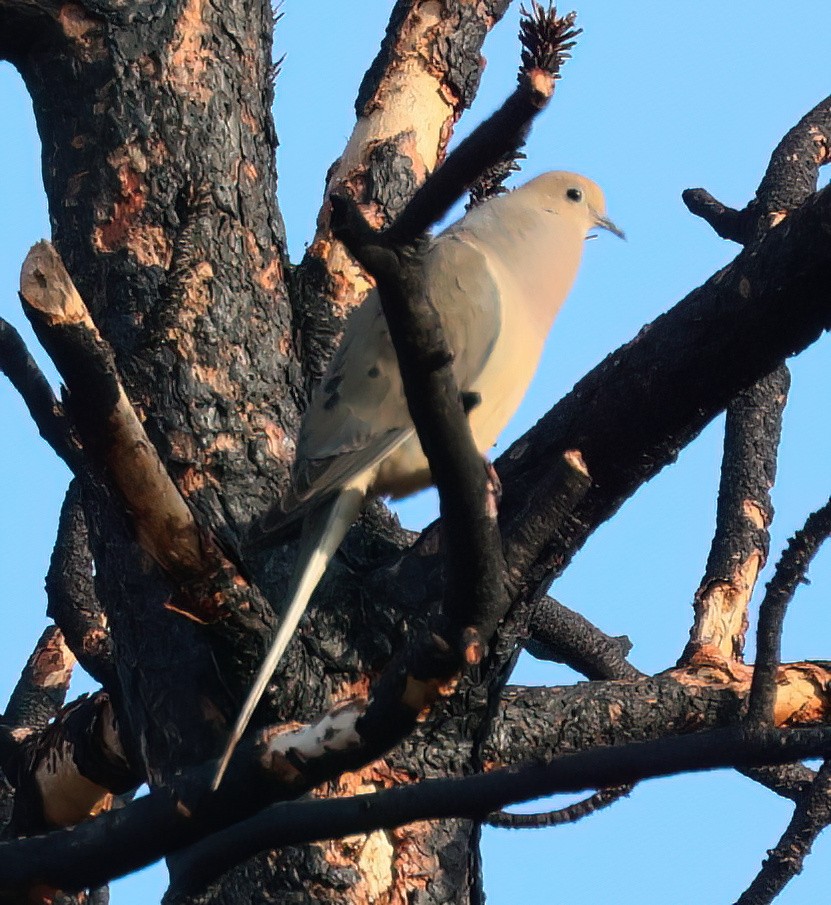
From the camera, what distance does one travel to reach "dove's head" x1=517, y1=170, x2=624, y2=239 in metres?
3.95

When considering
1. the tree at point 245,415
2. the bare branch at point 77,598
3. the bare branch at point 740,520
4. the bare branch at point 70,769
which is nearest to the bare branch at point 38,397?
the tree at point 245,415

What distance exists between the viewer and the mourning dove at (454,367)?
115 inches

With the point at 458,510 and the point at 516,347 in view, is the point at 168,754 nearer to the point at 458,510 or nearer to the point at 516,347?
the point at 458,510

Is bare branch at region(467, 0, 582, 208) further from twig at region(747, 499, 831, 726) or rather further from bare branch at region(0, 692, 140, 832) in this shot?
bare branch at region(0, 692, 140, 832)

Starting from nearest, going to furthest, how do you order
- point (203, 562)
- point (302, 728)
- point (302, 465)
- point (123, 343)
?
1. point (302, 728)
2. point (203, 562)
3. point (302, 465)
4. point (123, 343)

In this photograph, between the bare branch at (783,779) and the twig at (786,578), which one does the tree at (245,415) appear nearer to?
the twig at (786,578)

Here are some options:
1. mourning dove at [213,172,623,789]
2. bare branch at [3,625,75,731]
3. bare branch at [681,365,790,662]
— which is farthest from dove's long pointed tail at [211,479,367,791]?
bare branch at [3,625,75,731]

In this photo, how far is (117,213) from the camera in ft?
11.0

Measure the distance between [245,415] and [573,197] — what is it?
1415 millimetres

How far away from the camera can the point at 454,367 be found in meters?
3.17

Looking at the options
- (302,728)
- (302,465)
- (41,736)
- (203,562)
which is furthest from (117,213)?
(302,728)

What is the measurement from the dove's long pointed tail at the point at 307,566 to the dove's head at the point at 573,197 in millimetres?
1261

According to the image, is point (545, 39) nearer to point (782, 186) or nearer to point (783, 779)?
point (782, 186)

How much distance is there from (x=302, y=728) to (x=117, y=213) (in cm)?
178
